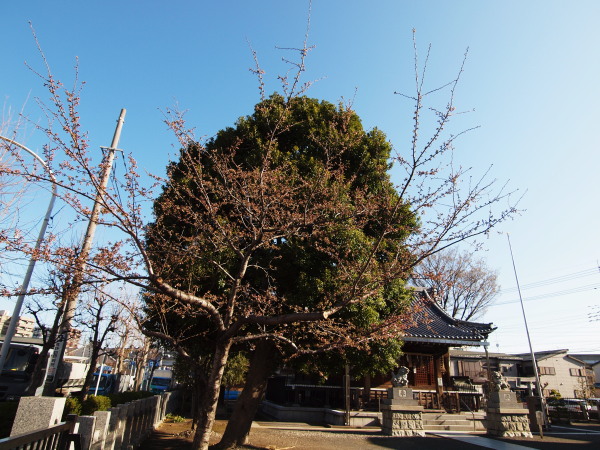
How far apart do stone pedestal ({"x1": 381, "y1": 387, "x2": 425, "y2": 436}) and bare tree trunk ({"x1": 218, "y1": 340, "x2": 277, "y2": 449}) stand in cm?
538

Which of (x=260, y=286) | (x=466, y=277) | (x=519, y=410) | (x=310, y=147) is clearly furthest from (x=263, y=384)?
(x=466, y=277)

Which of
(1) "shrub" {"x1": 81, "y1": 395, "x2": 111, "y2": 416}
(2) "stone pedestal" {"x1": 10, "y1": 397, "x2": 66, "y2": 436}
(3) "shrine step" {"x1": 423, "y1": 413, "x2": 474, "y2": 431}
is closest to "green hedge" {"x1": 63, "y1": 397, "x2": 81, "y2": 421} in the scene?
(1) "shrub" {"x1": 81, "y1": 395, "x2": 111, "y2": 416}

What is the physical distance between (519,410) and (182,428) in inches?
538

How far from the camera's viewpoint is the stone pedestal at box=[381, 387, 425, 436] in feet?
43.8

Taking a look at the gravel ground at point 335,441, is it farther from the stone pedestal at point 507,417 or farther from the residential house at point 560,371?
the residential house at point 560,371

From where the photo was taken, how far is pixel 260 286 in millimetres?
10633

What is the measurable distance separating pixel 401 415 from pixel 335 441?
9.39 feet

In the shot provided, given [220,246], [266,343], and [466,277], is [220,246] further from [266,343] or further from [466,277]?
[466,277]

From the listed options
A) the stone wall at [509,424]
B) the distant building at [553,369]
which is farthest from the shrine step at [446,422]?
the distant building at [553,369]

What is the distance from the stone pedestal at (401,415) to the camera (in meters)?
13.4

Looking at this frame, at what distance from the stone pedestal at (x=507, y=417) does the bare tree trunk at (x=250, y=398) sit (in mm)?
9701

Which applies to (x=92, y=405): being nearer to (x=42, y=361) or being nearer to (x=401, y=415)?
(x=42, y=361)

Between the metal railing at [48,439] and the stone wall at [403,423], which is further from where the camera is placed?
the stone wall at [403,423]

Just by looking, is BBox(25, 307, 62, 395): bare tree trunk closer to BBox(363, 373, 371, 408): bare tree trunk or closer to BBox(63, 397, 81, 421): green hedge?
BBox(63, 397, 81, 421): green hedge
